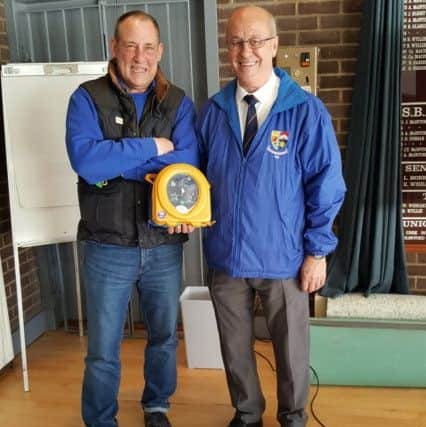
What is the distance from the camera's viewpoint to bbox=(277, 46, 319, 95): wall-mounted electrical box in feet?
8.38

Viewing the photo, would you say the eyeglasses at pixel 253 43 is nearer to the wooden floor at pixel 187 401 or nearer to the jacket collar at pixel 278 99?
the jacket collar at pixel 278 99

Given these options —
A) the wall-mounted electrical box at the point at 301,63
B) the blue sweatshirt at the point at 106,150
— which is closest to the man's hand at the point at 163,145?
the blue sweatshirt at the point at 106,150

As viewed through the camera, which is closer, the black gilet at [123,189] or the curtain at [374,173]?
the black gilet at [123,189]

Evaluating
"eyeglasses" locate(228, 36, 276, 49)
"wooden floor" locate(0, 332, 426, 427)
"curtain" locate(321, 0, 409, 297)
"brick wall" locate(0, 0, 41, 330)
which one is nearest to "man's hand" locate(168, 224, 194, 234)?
"eyeglasses" locate(228, 36, 276, 49)

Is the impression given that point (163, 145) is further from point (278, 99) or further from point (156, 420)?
point (156, 420)

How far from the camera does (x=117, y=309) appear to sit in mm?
1920

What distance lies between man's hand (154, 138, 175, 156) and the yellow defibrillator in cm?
6

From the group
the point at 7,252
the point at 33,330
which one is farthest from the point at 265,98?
the point at 33,330

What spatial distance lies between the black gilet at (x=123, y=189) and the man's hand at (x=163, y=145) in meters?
0.05

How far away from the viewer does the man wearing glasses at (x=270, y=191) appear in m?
1.73

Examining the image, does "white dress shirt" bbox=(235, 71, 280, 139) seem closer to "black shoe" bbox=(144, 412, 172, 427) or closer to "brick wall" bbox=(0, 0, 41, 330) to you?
"black shoe" bbox=(144, 412, 172, 427)

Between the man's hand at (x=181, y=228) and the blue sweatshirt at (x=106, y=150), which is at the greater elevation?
the blue sweatshirt at (x=106, y=150)

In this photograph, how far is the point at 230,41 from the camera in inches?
67.9

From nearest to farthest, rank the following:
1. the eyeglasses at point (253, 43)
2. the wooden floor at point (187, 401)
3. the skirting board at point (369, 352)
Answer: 1. the eyeglasses at point (253, 43)
2. the wooden floor at point (187, 401)
3. the skirting board at point (369, 352)
